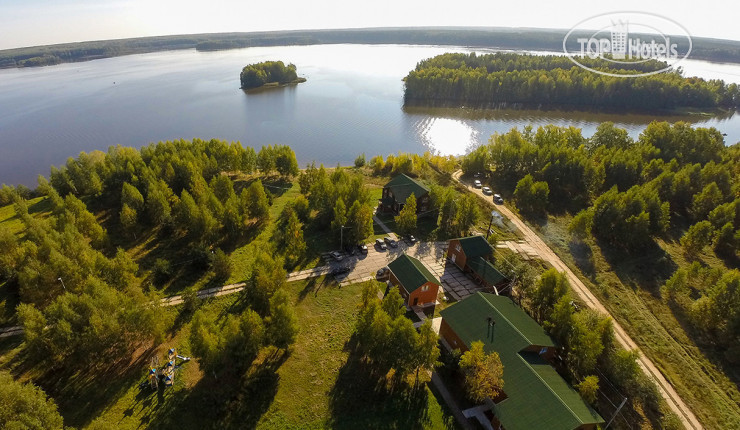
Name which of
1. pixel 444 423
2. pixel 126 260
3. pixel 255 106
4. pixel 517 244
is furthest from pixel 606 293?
pixel 255 106

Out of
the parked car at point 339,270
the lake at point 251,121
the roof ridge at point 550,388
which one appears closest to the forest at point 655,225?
the roof ridge at point 550,388

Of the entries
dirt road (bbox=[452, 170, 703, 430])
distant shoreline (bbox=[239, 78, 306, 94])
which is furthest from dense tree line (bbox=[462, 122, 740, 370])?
distant shoreline (bbox=[239, 78, 306, 94])

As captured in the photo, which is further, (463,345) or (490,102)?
(490,102)

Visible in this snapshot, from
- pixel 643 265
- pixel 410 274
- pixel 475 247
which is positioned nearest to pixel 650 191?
pixel 643 265

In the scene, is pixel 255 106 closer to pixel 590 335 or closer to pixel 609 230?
pixel 609 230

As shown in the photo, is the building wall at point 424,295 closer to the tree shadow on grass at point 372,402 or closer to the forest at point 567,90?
the tree shadow on grass at point 372,402

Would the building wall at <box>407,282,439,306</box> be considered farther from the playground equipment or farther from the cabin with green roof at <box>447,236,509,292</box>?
the playground equipment

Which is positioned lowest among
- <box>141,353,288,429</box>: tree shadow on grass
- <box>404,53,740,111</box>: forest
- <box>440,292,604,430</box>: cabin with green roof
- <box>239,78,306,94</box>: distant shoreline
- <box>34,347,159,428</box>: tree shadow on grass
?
<box>141,353,288,429</box>: tree shadow on grass
